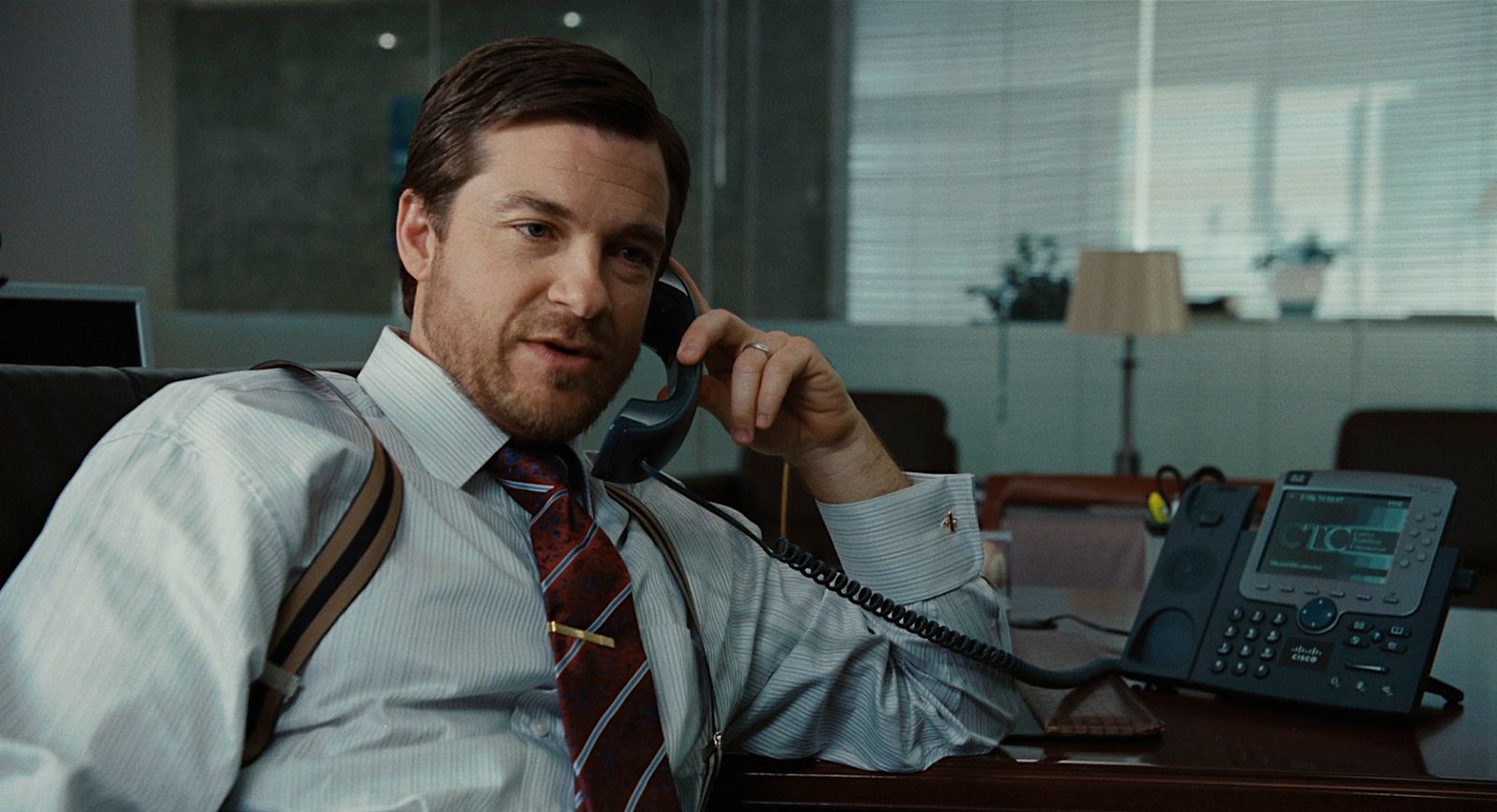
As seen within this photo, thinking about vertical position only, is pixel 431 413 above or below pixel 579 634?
above

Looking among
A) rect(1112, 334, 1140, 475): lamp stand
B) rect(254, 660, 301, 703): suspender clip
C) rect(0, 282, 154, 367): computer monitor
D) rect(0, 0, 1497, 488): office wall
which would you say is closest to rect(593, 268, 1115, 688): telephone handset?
rect(254, 660, 301, 703): suspender clip

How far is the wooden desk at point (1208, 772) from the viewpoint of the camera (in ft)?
3.49

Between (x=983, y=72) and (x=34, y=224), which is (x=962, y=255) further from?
(x=34, y=224)

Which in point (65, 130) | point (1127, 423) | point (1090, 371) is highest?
point (65, 130)

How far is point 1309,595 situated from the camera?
1.29 meters

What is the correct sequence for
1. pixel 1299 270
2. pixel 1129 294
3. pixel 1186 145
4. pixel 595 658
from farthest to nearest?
pixel 1186 145
pixel 1299 270
pixel 1129 294
pixel 595 658

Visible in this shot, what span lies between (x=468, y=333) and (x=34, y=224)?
286 centimetres

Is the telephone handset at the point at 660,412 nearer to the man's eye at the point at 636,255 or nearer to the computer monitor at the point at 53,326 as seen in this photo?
the man's eye at the point at 636,255

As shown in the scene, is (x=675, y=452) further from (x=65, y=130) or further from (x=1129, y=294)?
(x=1129, y=294)

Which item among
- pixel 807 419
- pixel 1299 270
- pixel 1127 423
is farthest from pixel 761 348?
pixel 1299 270

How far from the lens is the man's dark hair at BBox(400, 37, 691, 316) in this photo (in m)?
1.17

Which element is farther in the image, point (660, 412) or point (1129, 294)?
point (1129, 294)

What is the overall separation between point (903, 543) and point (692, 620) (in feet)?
0.78

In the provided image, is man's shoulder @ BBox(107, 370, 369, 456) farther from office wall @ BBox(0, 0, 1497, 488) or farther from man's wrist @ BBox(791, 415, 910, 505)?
office wall @ BBox(0, 0, 1497, 488)
